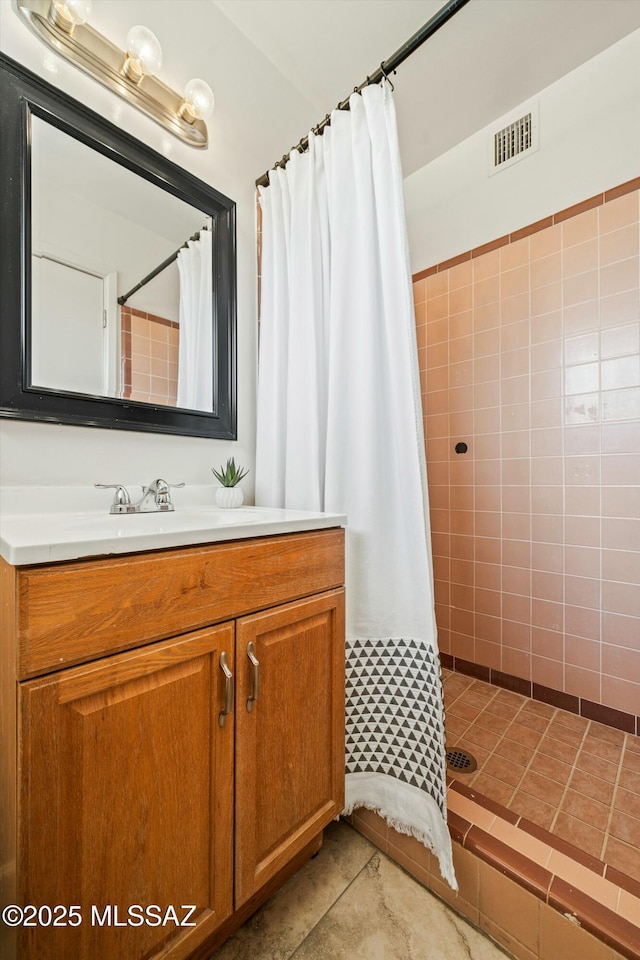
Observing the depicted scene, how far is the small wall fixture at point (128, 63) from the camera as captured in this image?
1.01 meters

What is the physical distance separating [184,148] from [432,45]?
0.99 metres

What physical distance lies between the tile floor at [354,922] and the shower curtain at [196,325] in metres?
1.34

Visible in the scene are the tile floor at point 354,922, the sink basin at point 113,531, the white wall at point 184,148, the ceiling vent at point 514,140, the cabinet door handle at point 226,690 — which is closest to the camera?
the sink basin at point 113,531

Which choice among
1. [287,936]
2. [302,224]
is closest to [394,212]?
[302,224]

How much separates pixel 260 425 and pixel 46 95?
1.00 meters

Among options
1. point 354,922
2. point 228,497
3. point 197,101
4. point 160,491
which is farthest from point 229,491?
point 197,101

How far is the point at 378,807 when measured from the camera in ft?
3.56

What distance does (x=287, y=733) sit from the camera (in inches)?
34.6

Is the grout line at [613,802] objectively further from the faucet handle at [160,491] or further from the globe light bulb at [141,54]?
the globe light bulb at [141,54]

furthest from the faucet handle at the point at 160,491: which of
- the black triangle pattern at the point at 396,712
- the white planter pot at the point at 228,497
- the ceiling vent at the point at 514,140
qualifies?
the ceiling vent at the point at 514,140

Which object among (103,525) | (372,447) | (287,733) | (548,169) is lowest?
(287,733)

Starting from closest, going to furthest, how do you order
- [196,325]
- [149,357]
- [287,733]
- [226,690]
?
[226,690] < [287,733] < [149,357] < [196,325]

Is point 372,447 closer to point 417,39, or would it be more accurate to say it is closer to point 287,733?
point 287,733

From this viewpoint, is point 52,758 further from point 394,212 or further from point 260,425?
point 394,212
